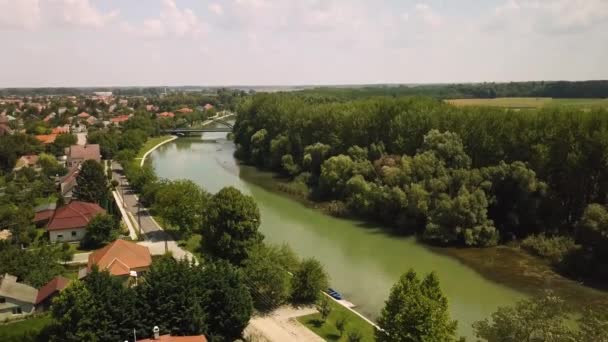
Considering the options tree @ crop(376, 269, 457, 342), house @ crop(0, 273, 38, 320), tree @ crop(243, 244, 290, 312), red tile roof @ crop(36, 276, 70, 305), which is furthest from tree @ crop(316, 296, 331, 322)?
house @ crop(0, 273, 38, 320)

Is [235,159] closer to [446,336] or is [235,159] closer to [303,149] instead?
[303,149]

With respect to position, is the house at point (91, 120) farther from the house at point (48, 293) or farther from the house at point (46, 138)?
the house at point (48, 293)

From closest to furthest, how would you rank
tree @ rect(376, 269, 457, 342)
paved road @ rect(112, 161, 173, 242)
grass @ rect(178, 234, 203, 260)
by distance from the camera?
tree @ rect(376, 269, 457, 342) < grass @ rect(178, 234, 203, 260) < paved road @ rect(112, 161, 173, 242)

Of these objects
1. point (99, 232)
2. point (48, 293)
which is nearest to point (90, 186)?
point (99, 232)

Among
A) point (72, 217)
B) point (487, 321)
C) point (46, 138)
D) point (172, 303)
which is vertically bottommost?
point (72, 217)

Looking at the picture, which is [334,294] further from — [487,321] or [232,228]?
[487,321]

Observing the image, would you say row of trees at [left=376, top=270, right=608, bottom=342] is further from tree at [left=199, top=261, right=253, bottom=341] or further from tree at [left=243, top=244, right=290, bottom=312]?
tree at [left=243, top=244, right=290, bottom=312]

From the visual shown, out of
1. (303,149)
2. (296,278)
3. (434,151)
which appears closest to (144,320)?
(296,278)

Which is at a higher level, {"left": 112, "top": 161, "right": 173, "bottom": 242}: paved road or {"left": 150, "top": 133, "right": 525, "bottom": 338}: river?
{"left": 112, "top": 161, "right": 173, "bottom": 242}: paved road

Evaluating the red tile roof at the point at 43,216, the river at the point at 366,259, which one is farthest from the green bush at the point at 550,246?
the red tile roof at the point at 43,216
